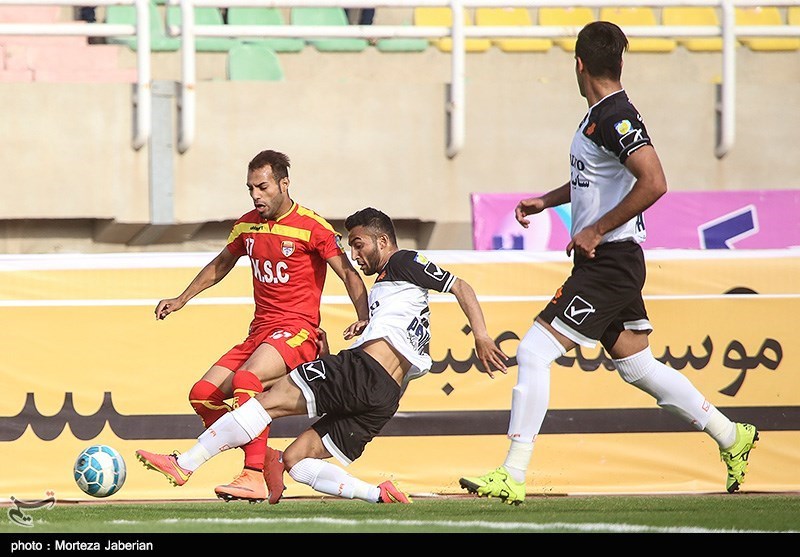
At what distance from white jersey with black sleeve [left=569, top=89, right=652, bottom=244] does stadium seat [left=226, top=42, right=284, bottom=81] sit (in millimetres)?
6615

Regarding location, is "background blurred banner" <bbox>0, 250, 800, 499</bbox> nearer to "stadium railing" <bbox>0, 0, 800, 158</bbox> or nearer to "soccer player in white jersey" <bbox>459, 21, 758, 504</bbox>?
"soccer player in white jersey" <bbox>459, 21, 758, 504</bbox>

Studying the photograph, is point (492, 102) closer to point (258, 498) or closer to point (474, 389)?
point (474, 389)

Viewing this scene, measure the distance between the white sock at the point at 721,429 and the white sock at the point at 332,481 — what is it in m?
1.58

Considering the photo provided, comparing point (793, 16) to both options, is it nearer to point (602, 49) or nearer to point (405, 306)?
point (602, 49)

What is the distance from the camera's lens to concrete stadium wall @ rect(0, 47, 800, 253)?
11.0 metres

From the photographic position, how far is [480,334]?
611 cm

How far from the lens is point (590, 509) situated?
22.3ft

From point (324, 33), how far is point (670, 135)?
127 inches

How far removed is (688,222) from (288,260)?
529 cm

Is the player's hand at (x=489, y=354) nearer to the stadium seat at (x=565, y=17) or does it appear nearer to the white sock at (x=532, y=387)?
the white sock at (x=532, y=387)

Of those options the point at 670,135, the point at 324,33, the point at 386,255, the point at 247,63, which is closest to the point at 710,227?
the point at 670,135

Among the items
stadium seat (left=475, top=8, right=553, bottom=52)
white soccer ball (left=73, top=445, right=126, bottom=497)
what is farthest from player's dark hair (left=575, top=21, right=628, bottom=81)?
stadium seat (left=475, top=8, right=553, bottom=52)

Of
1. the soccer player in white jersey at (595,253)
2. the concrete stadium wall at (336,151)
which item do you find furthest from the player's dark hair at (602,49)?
the concrete stadium wall at (336,151)

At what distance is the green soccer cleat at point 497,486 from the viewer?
5816mm
